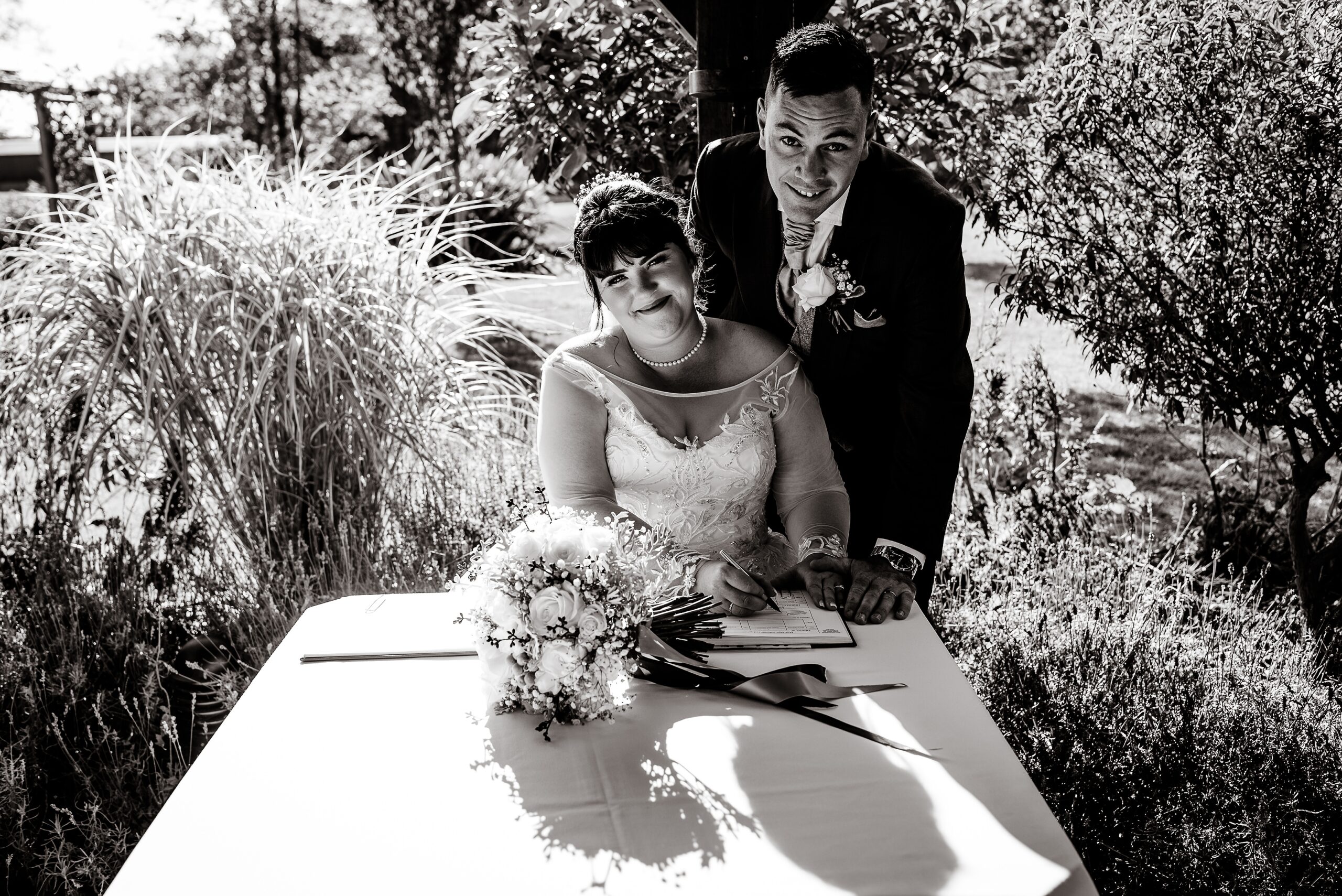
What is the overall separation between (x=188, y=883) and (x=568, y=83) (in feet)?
11.1

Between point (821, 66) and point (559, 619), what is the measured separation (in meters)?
1.34

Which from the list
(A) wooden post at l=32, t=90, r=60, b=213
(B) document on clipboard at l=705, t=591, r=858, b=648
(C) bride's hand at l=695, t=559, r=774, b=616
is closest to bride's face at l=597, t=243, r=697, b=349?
(C) bride's hand at l=695, t=559, r=774, b=616

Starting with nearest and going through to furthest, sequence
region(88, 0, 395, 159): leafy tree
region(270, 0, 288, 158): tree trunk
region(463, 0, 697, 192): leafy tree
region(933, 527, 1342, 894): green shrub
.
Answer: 1. region(933, 527, 1342, 894): green shrub
2. region(463, 0, 697, 192): leafy tree
3. region(270, 0, 288, 158): tree trunk
4. region(88, 0, 395, 159): leafy tree

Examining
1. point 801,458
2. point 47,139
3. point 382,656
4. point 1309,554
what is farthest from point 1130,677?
point 47,139

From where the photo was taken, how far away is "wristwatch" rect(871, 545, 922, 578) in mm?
2486

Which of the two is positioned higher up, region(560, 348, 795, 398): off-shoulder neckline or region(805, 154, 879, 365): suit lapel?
region(805, 154, 879, 365): suit lapel

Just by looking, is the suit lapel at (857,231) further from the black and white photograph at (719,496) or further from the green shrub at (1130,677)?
the green shrub at (1130,677)

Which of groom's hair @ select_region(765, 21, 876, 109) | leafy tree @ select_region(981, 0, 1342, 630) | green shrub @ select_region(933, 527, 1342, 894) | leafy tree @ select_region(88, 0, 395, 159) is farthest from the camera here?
leafy tree @ select_region(88, 0, 395, 159)

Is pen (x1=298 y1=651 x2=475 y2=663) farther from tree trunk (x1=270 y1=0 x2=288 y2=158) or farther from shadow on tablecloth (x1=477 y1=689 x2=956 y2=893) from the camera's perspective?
→ tree trunk (x1=270 y1=0 x2=288 y2=158)

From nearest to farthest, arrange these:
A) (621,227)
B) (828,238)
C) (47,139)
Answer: (621,227)
(828,238)
(47,139)

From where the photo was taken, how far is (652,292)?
8.25ft

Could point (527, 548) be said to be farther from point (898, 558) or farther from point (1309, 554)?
point (1309, 554)

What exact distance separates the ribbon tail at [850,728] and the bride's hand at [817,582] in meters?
0.42

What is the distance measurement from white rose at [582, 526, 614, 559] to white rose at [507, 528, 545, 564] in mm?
73
